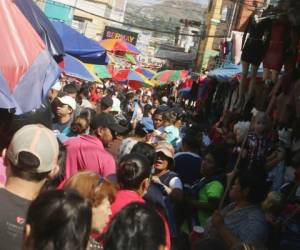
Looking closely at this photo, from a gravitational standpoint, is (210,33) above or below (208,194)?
above

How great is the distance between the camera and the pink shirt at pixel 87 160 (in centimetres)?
486

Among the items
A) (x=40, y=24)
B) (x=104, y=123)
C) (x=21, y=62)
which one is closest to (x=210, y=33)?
(x=104, y=123)

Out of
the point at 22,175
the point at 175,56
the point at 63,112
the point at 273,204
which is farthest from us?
the point at 175,56

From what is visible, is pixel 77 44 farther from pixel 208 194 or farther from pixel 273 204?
pixel 273 204

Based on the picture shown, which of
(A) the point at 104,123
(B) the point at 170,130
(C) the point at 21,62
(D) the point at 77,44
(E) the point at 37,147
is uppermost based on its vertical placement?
(D) the point at 77,44

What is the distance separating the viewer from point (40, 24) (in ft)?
17.2

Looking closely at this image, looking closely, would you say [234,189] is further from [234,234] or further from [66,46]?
[66,46]

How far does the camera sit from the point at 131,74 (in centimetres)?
2305

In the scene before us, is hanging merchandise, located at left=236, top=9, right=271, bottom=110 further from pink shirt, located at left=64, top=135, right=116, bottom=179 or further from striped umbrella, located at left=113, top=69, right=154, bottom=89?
striped umbrella, located at left=113, top=69, right=154, bottom=89

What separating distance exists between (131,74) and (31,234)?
21.0m

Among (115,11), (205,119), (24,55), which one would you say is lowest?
(205,119)

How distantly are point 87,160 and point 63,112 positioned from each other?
7.19 feet

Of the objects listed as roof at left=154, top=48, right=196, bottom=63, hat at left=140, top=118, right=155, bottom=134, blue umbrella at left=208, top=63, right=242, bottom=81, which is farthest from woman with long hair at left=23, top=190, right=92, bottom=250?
roof at left=154, top=48, right=196, bottom=63

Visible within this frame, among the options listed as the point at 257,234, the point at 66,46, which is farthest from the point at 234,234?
the point at 66,46
